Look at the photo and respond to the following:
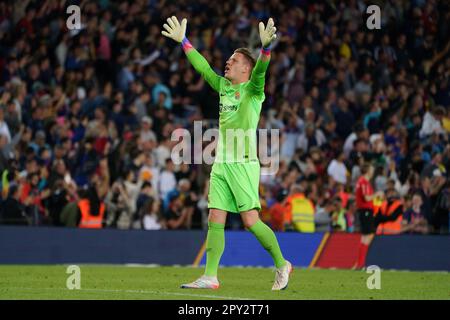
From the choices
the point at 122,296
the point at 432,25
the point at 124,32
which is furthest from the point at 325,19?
the point at 122,296

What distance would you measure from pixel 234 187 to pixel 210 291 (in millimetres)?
1236

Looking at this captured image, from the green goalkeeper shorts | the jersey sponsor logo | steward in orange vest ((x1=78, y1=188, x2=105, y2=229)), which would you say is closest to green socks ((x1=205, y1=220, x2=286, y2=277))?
the green goalkeeper shorts

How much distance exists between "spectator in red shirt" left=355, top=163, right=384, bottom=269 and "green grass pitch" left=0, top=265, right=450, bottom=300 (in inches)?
53.2

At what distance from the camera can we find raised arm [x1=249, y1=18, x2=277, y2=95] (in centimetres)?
1348

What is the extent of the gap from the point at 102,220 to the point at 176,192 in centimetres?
181

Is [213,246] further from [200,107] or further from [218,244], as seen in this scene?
[200,107]

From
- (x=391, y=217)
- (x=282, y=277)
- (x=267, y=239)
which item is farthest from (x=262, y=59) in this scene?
(x=391, y=217)

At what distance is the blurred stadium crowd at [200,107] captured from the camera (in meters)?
23.1

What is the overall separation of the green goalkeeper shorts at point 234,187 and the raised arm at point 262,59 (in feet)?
3.02

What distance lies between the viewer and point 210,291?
14.0 m

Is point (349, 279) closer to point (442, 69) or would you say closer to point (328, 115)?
point (328, 115)

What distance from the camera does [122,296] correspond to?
530 inches

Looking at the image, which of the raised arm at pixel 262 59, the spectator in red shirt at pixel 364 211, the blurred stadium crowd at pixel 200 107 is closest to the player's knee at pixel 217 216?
the raised arm at pixel 262 59

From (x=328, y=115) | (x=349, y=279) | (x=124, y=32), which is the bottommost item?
(x=349, y=279)
